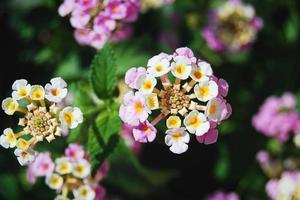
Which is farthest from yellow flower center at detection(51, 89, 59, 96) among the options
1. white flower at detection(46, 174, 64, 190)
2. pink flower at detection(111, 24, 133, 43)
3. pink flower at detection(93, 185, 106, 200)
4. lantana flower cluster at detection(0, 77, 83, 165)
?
pink flower at detection(111, 24, 133, 43)

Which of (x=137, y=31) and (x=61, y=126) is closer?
(x=61, y=126)

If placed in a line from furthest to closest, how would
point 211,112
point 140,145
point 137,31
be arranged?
point 137,31
point 140,145
point 211,112

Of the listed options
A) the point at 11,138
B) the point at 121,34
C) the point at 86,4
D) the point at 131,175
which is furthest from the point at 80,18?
the point at 131,175

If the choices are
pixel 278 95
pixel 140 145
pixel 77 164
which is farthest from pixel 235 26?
pixel 77 164

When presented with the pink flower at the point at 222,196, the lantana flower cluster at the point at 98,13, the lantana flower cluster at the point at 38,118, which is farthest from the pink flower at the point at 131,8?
the pink flower at the point at 222,196

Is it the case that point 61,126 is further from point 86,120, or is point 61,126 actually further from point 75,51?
point 75,51

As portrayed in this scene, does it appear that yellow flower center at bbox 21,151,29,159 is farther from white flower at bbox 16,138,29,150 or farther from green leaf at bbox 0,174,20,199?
green leaf at bbox 0,174,20,199

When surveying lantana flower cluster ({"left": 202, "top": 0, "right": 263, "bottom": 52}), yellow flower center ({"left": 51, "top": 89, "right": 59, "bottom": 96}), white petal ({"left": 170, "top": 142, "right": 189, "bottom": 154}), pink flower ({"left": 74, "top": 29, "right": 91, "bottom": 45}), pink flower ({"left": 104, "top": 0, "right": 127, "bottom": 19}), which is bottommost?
white petal ({"left": 170, "top": 142, "right": 189, "bottom": 154})

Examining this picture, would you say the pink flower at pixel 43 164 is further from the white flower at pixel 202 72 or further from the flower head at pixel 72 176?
the white flower at pixel 202 72

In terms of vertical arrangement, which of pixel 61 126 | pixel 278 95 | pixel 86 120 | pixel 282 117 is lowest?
pixel 61 126
